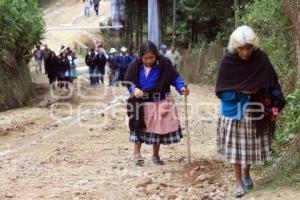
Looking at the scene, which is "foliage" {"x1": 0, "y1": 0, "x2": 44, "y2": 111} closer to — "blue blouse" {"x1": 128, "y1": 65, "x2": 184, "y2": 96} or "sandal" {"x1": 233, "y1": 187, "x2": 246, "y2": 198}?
"blue blouse" {"x1": 128, "y1": 65, "x2": 184, "y2": 96}

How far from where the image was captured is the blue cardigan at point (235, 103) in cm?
630

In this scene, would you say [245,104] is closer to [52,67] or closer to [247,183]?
[247,183]

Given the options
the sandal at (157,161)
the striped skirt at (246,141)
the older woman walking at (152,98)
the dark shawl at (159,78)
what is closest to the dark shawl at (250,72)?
the striped skirt at (246,141)

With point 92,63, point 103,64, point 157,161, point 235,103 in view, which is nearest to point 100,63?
point 103,64

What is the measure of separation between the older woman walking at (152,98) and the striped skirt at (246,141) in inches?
76.3

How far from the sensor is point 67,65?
945 inches

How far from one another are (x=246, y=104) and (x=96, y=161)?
3.37 meters

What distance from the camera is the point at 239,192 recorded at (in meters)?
6.30

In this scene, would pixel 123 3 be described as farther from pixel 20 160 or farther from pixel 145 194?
pixel 145 194

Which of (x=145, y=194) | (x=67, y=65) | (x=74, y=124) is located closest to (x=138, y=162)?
(x=145, y=194)

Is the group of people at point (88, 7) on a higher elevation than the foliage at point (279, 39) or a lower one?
higher

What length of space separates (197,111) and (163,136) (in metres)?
7.20

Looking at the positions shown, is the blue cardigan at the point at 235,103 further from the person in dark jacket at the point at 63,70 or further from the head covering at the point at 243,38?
the person in dark jacket at the point at 63,70

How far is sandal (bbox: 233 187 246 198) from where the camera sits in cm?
629
